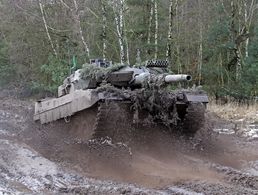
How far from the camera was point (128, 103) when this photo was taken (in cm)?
939

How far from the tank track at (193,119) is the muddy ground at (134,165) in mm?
182

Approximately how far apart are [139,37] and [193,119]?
10991mm

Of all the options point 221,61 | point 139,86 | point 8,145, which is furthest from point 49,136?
point 221,61

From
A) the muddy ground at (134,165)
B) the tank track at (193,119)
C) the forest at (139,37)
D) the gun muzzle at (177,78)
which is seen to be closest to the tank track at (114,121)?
the muddy ground at (134,165)

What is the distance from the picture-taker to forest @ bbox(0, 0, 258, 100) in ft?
61.9

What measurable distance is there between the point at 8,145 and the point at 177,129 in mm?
3458

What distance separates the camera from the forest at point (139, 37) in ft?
Answer: 61.9

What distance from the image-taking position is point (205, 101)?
9.83 metres

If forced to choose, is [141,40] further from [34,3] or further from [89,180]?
[89,180]

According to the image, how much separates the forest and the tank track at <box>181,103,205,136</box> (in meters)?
7.44

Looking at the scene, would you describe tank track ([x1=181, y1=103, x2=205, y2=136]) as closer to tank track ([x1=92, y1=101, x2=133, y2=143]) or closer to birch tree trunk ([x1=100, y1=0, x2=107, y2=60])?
tank track ([x1=92, y1=101, x2=133, y2=143])

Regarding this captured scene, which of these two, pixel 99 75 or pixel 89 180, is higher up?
pixel 99 75

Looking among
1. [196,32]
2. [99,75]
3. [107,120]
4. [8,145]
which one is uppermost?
[196,32]

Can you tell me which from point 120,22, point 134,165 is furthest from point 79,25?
point 134,165
